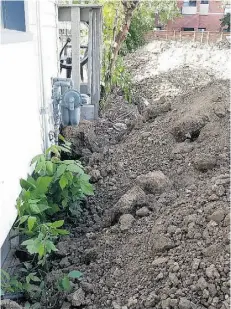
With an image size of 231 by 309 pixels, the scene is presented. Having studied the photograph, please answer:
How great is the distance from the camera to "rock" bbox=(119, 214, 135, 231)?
9.62 ft

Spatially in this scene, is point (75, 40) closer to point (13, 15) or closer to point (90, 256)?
point (13, 15)

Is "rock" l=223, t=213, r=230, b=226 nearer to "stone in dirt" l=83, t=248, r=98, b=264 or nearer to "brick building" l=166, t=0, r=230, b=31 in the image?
"stone in dirt" l=83, t=248, r=98, b=264

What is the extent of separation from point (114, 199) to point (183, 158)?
2.85 feet

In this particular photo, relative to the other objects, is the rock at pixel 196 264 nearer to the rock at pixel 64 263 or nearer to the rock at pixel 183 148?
the rock at pixel 64 263

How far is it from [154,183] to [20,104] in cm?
136

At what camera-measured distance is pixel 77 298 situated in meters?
2.33

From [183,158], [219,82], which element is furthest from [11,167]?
[219,82]

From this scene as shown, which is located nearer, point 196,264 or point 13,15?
point 196,264

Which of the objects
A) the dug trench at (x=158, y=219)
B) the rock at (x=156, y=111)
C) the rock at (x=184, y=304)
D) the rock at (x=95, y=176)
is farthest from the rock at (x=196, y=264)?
the rock at (x=156, y=111)

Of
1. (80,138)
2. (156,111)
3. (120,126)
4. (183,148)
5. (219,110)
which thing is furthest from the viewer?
(120,126)

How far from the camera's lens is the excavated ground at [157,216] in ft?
7.23

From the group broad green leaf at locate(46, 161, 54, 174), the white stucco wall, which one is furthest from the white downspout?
broad green leaf at locate(46, 161, 54, 174)

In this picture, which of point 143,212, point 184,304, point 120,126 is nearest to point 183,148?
point 143,212

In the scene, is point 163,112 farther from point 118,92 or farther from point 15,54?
point 15,54
